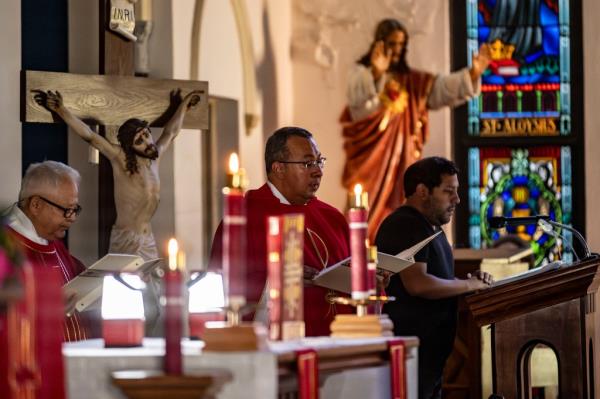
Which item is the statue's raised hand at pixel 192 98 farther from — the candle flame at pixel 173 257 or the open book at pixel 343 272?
the candle flame at pixel 173 257

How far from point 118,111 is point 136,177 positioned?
46 cm

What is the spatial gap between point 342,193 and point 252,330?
9.03m

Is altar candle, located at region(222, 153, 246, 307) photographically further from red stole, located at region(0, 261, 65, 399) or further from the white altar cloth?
red stole, located at region(0, 261, 65, 399)

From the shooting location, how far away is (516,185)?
12.8 meters

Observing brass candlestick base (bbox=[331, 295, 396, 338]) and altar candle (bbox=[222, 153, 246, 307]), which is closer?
altar candle (bbox=[222, 153, 246, 307])

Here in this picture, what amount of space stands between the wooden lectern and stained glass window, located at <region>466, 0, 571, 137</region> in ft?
20.8

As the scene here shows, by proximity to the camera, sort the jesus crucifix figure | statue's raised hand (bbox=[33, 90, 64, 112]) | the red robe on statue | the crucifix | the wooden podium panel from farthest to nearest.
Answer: the jesus crucifix figure → the crucifix → statue's raised hand (bbox=[33, 90, 64, 112]) → the wooden podium panel → the red robe on statue

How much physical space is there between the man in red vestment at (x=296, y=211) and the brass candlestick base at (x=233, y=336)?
198 cm

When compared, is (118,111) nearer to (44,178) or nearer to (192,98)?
(192,98)

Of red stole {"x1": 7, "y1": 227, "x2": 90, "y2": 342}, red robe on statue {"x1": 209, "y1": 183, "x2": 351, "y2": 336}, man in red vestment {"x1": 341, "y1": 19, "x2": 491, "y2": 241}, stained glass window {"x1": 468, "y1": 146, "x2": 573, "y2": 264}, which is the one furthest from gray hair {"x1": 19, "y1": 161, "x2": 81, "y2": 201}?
stained glass window {"x1": 468, "y1": 146, "x2": 573, "y2": 264}

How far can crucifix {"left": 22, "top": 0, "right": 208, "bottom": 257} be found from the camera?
24.6ft

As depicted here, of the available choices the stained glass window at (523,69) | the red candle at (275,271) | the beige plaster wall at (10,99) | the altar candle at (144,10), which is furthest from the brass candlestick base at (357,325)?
the stained glass window at (523,69)

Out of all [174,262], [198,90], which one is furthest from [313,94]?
[174,262]

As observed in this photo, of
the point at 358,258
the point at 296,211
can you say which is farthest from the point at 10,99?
the point at 358,258
